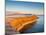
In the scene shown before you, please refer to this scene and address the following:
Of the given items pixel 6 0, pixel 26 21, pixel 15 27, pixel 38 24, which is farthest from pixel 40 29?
pixel 6 0

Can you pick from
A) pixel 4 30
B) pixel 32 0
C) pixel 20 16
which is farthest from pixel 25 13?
pixel 4 30

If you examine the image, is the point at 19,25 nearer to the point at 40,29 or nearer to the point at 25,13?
the point at 25,13

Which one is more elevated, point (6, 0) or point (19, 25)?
point (6, 0)

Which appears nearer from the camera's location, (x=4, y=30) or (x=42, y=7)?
(x=4, y=30)

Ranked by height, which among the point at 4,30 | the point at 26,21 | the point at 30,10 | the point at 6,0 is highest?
the point at 6,0
